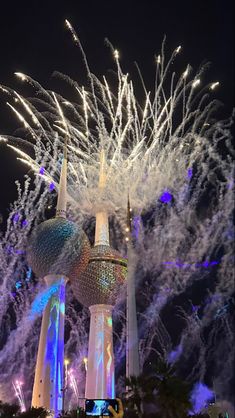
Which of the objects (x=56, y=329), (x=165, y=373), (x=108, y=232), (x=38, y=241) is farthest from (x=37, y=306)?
(x=165, y=373)

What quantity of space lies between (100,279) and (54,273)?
12224mm

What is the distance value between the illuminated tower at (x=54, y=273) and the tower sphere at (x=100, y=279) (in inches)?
89.3

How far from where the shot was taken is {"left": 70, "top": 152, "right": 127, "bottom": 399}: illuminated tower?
74562 millimetres

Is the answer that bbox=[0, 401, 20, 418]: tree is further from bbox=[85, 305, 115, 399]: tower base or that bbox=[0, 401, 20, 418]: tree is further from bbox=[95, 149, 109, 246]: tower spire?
bbox=[95, 149, 109, 246]: tower spire

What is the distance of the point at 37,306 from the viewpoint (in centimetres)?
6938

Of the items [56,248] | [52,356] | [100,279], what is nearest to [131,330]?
[52,356]

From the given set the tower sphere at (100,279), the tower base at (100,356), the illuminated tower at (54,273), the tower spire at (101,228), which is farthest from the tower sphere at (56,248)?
the tower base at (100,356)

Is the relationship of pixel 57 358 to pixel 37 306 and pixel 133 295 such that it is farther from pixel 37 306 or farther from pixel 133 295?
pixel 133 295

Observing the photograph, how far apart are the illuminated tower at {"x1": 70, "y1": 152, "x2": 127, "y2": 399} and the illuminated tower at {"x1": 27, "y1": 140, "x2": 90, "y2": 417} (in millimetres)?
3083

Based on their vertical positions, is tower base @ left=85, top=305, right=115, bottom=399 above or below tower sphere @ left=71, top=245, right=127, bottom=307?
below

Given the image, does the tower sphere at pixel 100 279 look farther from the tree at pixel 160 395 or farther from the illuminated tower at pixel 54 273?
the tree at pixel 160 395

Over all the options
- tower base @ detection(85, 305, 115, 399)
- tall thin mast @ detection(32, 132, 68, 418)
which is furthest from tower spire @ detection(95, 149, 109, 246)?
tall thin mast @ detection(32, 132, 68, 418)

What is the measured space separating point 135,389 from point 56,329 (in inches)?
1451

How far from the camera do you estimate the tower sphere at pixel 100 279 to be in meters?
78.4
